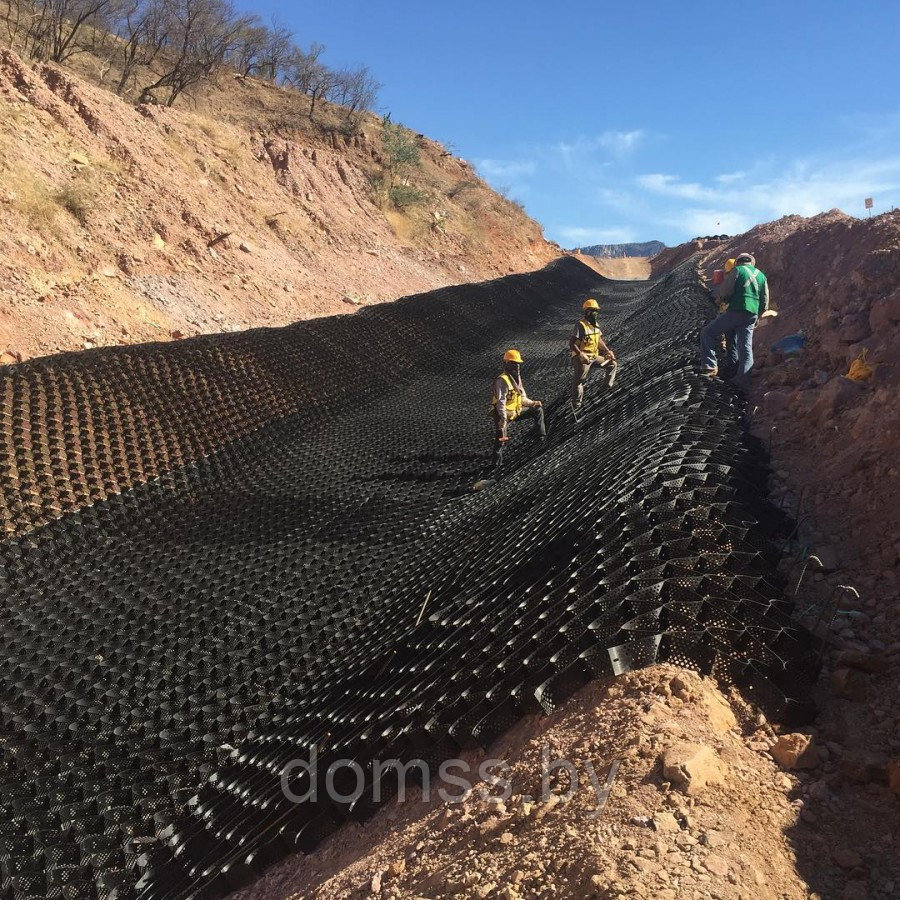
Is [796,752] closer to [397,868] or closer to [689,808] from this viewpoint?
[689,808]

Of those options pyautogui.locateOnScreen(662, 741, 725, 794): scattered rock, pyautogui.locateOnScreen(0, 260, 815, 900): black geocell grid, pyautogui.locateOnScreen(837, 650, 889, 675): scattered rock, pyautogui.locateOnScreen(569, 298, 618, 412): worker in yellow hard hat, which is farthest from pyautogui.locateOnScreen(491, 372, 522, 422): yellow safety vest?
pyautogui.locateOnScreen(662, 741, 725, 794): scattered rock

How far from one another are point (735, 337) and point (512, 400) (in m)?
2.56

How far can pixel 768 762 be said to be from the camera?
2646 mm

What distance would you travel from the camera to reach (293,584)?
600 centimetres

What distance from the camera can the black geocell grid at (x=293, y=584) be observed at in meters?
3.39

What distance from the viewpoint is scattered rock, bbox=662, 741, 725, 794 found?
241 centimetres

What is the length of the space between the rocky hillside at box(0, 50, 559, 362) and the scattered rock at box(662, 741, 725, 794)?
1105cm

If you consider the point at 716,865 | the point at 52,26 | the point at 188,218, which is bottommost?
the point at 716,865

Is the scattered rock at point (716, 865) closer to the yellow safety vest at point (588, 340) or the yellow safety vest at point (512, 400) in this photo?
the yellow safety vest at point (512, 400)

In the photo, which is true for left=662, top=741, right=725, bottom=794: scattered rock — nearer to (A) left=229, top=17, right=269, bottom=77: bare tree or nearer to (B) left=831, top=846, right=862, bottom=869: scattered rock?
(B) left=831, top=846, right=862, bottom=869: scattered rock

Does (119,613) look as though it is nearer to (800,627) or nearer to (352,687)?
(352,687)

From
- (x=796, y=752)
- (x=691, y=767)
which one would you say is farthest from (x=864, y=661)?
(x=691, y=767)

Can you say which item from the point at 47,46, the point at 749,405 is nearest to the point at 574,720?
the point at 749,405

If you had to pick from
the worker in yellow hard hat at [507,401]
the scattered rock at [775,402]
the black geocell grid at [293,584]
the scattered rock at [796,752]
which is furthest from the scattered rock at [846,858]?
the worker in yellow hard hat at [507,401]
